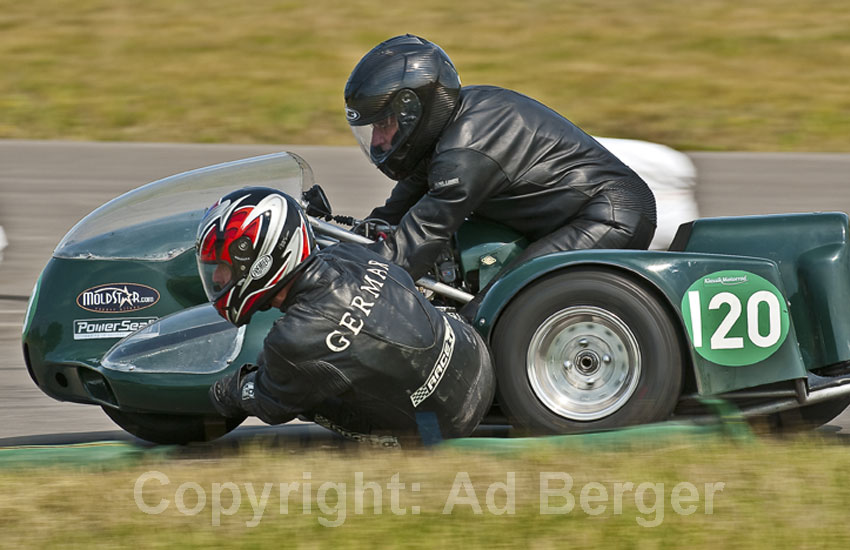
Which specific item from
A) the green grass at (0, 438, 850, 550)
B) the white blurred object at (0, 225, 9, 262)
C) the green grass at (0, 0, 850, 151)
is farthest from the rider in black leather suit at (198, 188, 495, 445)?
→ the green grass at (0, 0, 850, 151)

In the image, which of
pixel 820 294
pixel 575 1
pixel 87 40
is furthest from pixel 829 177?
pixel 87 40

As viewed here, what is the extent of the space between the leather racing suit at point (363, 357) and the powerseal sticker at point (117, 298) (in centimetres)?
115

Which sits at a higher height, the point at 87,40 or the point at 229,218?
the point at 229,218

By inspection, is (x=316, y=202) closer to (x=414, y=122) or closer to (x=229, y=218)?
(x=414, y=122)

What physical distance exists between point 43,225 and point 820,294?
6837 mm

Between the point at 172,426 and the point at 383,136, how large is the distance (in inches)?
62.4

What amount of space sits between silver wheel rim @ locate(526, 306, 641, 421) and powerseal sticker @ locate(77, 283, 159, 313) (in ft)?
5.51

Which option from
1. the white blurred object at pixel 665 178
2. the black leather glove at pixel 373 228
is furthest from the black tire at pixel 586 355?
the white blurred object at pixel 665 178

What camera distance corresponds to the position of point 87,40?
16375mm

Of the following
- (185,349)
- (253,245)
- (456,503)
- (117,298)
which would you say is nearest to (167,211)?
(117,298)

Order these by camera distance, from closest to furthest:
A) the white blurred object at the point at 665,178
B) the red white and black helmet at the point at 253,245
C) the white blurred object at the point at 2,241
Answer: the red white and black helmet at the point at 253,245 → the white blurred object at the point at 665,178 → the white blurred object at the point at 2,241

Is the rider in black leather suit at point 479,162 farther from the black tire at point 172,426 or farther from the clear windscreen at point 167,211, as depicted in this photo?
the black tire at point 172,426

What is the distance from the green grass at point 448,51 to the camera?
13.0m

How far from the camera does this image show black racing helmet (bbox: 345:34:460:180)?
17.4 ft
